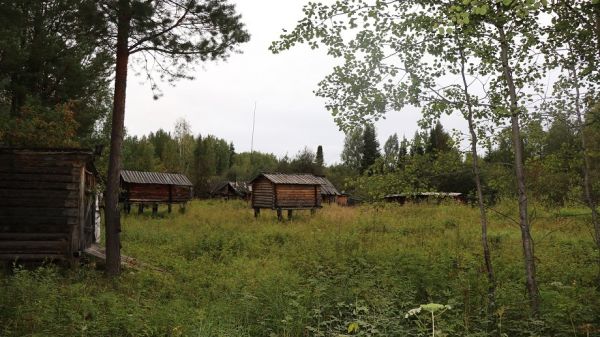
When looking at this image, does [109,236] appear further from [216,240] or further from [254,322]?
[254,322]

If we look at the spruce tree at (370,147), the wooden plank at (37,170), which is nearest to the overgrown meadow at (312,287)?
the wooden plank at (37,170)

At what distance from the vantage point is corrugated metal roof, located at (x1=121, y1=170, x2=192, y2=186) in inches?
1129

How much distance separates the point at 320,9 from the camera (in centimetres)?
630

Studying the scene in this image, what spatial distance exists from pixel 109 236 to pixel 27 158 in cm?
343

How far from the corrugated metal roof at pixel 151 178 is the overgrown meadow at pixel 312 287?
11119 mm

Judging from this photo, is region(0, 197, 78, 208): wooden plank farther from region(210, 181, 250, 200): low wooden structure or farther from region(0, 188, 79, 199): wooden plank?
region(210, 181, 250, 200): low wooden structure

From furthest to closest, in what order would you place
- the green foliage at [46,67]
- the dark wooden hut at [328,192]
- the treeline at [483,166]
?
the dark wooden hut at [328,192], the green foliage at [46,67], the treeline at [483,166]

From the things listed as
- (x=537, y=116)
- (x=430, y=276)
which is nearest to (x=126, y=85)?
(x=430, y=276)

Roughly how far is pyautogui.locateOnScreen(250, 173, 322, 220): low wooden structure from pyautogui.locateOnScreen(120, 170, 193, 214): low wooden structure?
6486 millimetres

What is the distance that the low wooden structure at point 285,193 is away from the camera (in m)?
27.0

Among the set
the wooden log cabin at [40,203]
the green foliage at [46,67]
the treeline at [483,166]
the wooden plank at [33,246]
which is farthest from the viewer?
the green foliage at [46,67]

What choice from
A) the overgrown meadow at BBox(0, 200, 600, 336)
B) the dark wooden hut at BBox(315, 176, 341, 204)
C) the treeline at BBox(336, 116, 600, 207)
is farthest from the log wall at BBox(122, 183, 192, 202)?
the treeline at BBox(336, 116, 600, 207)

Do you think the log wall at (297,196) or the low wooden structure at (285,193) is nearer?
the low wooden structure at (285,193)

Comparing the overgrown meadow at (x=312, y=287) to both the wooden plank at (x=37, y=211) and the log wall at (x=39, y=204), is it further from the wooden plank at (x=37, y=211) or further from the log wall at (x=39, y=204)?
the wooden plank at (x=37, y=211)
